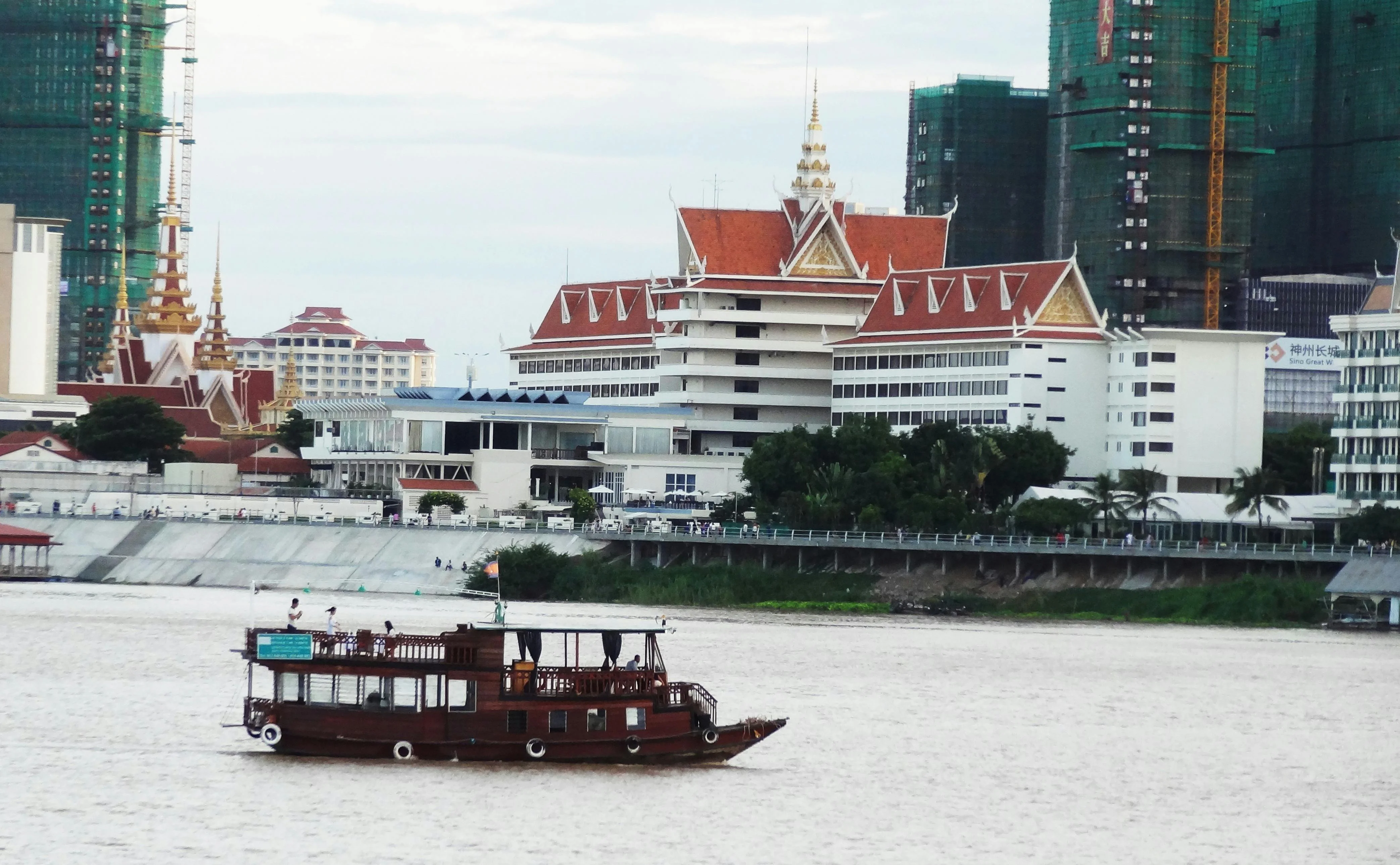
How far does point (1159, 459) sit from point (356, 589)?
47.6 m

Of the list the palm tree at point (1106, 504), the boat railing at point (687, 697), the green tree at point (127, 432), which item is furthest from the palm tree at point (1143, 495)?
the boat railing at point (687, 697)

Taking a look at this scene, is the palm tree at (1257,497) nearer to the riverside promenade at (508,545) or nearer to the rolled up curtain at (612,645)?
the riverside promenade at (508,545)

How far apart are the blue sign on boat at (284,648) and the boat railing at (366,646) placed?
0.09 m

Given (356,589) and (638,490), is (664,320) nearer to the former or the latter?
(638,490)

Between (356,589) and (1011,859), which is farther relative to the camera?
(356,589)

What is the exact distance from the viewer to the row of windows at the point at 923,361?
15525 centimetres

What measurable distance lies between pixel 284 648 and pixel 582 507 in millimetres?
88153

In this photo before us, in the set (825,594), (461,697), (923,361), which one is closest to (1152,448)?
(923,361)

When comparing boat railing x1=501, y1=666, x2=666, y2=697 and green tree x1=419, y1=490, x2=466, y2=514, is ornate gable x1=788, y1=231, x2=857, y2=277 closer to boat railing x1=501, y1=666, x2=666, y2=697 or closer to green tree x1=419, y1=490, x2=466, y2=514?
green tree x1=419, y1=490, x2=466, y2=514

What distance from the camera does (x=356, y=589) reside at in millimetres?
127125

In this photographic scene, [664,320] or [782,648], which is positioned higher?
[664,320]

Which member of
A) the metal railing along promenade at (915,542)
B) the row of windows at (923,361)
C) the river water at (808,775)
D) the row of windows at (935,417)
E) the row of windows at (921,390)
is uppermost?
the row of windows at (923,361)

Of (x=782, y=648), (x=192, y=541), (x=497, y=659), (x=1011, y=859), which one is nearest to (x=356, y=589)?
(x=192, y=541)

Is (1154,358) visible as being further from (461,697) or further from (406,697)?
(406,697)
